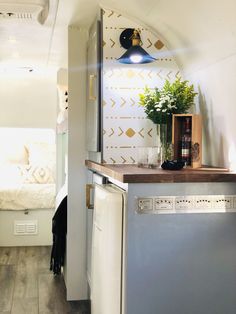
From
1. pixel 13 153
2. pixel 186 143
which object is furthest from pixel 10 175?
pixel 186 143

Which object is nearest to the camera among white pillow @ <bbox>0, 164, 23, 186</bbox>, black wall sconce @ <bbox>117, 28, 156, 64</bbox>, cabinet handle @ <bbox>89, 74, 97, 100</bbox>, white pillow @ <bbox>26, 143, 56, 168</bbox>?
black wall sconce @ <bbox>117, 28, 156, 64</bbox>

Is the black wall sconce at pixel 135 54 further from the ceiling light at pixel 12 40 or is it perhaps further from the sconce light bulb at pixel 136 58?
the ceiling light at pixel 12 40

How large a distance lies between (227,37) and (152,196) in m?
0.85

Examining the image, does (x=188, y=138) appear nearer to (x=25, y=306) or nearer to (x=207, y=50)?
(x=207, y=50)

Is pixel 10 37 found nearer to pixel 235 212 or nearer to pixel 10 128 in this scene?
pixel 10 128

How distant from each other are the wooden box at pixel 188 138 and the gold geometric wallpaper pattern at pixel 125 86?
35 centimetres

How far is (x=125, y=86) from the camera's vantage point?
265cm

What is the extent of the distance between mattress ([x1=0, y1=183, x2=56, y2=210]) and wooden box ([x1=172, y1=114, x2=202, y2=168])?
2646 mm

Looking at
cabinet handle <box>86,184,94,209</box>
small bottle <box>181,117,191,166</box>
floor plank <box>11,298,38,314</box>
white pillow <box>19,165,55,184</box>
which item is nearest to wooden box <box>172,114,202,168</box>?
small bottle <box>181,117,191,166</box>

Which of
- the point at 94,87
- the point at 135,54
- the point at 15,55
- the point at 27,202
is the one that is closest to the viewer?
the point at 135,54

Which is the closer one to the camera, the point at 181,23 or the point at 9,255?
the point at 181,23

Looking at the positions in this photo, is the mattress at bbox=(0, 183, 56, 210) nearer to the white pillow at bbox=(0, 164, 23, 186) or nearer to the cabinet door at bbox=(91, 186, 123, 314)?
the white pillow at bbox=(0, 164, 23, 186)

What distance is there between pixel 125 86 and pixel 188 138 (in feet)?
2.00

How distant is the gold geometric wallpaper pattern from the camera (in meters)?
2.62
